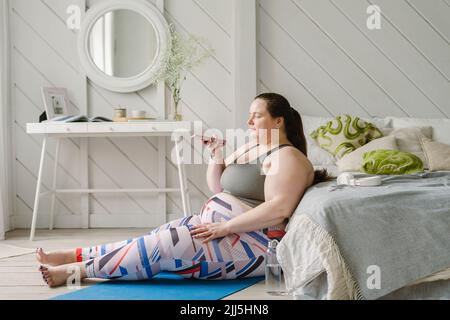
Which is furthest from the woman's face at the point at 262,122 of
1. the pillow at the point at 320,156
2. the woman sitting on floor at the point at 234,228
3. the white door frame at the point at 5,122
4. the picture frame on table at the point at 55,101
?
the white door frame at the point at 5,122

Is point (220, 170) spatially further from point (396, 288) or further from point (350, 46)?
point (350, 46)

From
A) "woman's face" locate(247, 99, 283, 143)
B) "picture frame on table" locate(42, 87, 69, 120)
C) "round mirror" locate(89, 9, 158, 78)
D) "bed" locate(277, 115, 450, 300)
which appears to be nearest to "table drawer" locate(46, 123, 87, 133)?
"picture frame on table" locate(42, 87, 69, 120)

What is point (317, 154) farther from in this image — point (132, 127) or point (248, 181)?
point (248, 181)

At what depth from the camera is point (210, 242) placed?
108 inches

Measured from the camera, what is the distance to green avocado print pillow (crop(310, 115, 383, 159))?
403 centimetres

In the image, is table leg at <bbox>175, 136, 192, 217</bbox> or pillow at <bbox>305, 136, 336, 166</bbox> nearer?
pillow at <bbox>305, 136, 336, 166</bbox>

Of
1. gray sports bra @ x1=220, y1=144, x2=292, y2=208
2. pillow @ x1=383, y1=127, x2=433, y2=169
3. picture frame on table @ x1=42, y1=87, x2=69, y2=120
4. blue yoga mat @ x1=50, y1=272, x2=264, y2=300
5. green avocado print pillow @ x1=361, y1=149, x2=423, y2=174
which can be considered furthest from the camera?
picture frame on table @ x1=42, y1=87, x2=69, y2=120

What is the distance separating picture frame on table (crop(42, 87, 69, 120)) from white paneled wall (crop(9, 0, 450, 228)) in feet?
0.38

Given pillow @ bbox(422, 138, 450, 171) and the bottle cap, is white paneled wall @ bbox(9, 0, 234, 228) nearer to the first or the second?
pillow @ bbox(422, 138, 450, 171)

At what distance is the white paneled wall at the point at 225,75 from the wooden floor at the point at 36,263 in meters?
0.30

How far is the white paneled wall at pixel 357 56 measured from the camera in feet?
15.1

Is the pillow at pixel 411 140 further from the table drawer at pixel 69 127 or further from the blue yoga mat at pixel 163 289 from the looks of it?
the table drawer at pixel 69 127

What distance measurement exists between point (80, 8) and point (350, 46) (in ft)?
6.63

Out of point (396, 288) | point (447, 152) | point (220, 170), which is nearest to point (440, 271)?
point (396, 288)
